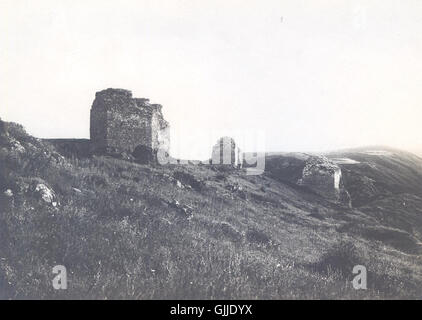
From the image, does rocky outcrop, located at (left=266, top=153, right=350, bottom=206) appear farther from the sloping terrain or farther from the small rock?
the small rock

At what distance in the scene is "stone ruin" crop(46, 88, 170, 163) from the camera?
20.8m

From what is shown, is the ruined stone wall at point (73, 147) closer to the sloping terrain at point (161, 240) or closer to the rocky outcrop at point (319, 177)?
the sloping terrain at point (161, 240)

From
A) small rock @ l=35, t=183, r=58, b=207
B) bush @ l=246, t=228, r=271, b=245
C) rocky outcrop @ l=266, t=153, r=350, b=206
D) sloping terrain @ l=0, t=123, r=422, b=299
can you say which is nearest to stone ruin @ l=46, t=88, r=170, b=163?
sloping terrain @ l=0, t=123, r=422, b=299

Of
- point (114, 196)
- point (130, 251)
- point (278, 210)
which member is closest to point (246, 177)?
point (278, 210)

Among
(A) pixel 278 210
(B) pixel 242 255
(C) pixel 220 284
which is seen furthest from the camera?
(A) pixel 278 210

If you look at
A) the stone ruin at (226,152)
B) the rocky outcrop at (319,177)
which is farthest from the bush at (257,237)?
the stone ruin at (226,152)

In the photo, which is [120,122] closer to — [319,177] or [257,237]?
[257,237]

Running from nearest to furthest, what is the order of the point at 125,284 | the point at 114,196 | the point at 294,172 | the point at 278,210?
1. the point at 125,284
2. the point at 114,196
3. the point at 278,210
4. the point at 294,172

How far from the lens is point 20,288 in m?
7.58

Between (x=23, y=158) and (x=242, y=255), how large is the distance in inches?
313

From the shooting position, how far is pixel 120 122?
2106cm
